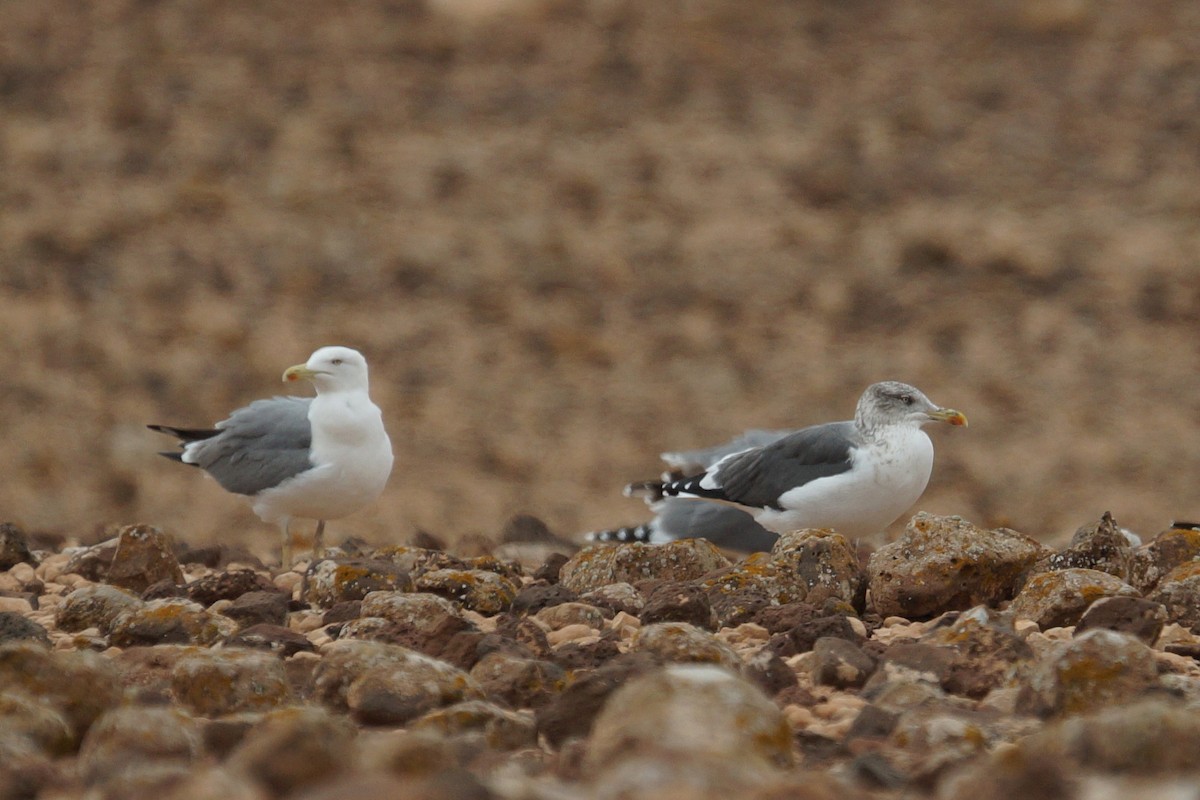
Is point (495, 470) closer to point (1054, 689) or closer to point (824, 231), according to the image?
point (824, 231)

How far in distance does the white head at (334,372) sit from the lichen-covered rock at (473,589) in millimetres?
1995

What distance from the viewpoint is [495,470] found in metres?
11.3

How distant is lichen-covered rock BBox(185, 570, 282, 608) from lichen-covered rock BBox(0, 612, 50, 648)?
677mm

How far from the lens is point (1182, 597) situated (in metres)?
4.59

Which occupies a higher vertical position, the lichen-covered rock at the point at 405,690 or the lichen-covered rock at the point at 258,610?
the lichen-covered rock at the point at 258,610

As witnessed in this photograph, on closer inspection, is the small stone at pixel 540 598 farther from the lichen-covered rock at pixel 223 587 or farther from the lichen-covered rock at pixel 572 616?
the lichen-covered rock at pixel 223 587

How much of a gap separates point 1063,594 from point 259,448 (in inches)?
141

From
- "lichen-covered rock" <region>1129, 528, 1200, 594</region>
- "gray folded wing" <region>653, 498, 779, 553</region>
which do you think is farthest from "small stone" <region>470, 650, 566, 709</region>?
"gray folded wing" <region>653, 498, 779, 553</region>

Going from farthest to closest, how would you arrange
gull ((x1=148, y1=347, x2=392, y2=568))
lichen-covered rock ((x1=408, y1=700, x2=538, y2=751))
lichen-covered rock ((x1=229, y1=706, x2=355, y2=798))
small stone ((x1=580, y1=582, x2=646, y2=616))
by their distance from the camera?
1. gull ((x1=148, y1=347, x2=392, y2=568))
2. small stone ((x1=580, y1=582, x2=646, y2=616))
3. lichen-covered rock ((x1=408, y1=700, x2=538, y2=751))
4. lichen-covered rock ((x1=229, y1=706, x2=355, y2=798))

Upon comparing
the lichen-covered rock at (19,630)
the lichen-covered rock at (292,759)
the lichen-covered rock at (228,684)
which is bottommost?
the lichen-covered rock at (292,759)

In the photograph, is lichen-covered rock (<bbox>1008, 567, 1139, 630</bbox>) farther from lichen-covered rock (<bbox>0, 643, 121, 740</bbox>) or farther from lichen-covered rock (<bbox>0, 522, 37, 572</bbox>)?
lichen-covered rock (<bbox>0, 522, 37, 572</bbox>)

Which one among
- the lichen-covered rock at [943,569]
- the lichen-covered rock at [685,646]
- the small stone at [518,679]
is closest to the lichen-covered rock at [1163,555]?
the lichen-covered rock at [943,569]

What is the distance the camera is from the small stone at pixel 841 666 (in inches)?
149

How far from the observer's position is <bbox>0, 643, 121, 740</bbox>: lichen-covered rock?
3.37 meters
